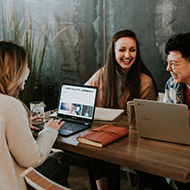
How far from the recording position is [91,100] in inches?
72.1

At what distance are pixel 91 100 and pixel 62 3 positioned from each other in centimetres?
187

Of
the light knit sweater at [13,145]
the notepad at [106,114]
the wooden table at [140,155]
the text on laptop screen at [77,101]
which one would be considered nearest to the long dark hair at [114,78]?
the notepad at [106,114]

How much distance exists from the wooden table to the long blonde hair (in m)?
0.40

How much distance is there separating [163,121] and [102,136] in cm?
33

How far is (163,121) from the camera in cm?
143

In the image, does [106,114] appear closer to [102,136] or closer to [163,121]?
[102,136]

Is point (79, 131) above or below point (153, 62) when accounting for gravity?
below

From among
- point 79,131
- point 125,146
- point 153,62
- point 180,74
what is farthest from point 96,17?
point 125,146

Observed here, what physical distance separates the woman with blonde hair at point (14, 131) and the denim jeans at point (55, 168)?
0.66ft

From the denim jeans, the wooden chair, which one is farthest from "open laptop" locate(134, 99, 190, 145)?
the wooden chair

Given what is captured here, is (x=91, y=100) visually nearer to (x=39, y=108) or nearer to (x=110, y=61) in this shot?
(x=39, y=108)

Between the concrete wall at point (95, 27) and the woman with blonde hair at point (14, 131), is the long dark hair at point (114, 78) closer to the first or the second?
the concrete wall at point (95, 27)

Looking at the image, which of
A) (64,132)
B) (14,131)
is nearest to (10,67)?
(14,131)

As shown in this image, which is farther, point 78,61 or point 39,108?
point 78,61
